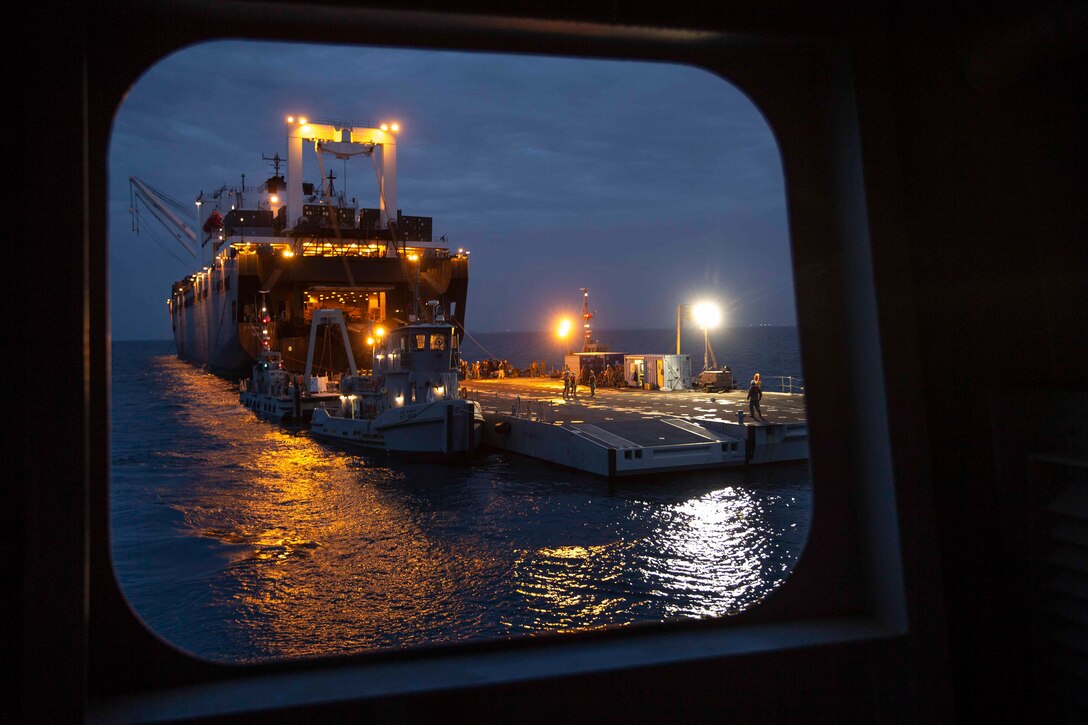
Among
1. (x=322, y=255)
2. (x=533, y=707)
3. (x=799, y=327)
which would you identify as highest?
(x=322, y=255)

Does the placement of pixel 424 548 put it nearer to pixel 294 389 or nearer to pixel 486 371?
pixel 294 389

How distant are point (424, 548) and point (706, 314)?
21764 mm

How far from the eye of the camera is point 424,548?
1348 centimetres

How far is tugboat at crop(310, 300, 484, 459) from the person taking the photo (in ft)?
69.9

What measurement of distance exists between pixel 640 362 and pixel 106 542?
104 feet

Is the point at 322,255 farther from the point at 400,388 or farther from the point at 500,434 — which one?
the point at 500,434

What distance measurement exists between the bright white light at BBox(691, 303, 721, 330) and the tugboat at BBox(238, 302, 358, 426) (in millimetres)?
14679

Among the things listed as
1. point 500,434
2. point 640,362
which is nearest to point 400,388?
point 500,434

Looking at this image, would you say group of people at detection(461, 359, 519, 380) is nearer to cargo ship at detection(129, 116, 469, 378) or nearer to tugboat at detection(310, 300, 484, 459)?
cargo ship at detection(129, 116, 469, 378)

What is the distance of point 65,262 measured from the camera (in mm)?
2109

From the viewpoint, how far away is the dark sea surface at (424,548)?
9898 millimetres

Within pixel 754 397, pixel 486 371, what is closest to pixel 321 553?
pixel 754 397

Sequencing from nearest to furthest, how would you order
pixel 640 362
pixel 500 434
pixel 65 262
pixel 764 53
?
pixel 65 262, pixel 764 53, pixel 500 434, pixel 640 362

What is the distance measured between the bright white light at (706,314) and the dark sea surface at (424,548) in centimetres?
1276
